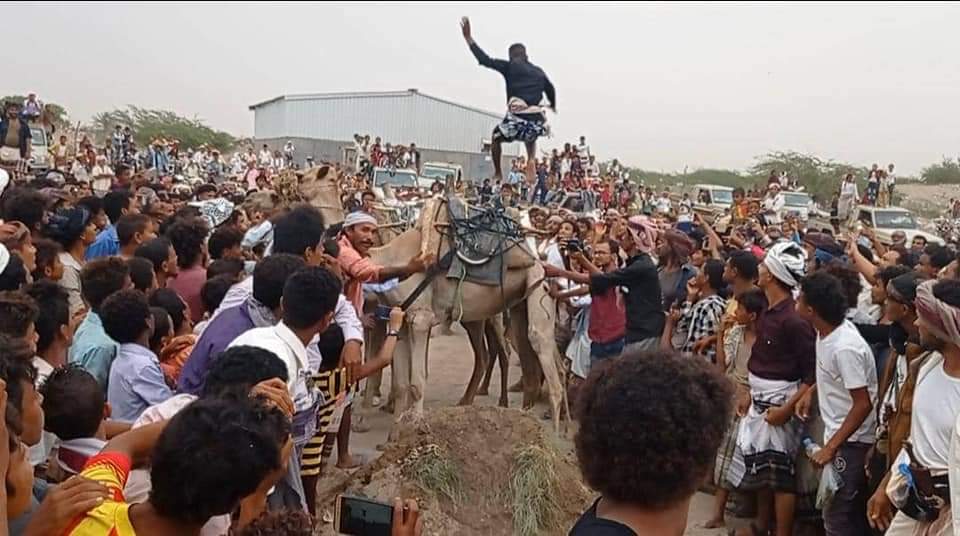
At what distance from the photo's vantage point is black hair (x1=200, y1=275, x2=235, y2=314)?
5117 mm

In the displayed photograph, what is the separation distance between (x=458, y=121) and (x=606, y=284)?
30.9 m

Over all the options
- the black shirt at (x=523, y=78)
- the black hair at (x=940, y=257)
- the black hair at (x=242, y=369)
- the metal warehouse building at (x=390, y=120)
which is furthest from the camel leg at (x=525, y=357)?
the metal warehouse building at (x=390, y=120)

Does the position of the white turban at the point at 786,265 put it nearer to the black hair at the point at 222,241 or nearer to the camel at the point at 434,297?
the camel at the point at 434,297

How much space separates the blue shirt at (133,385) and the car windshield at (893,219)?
49.9 feet

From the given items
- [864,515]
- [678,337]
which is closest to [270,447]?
[864,515]

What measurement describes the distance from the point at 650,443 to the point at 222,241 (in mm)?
4907

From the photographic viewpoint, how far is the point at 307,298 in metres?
3.34

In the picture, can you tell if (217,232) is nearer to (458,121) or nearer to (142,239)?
(142,239)

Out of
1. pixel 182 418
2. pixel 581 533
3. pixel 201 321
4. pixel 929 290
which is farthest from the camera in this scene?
pixel 201 321

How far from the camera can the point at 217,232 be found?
6.43 meters

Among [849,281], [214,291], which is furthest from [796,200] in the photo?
[214,291]

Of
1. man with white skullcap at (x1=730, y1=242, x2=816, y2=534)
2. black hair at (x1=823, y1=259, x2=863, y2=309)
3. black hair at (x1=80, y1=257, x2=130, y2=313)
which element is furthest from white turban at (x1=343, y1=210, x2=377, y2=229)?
black hair at (x1=823, y1=259, x2=863, y2=309)

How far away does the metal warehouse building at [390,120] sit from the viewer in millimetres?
36812

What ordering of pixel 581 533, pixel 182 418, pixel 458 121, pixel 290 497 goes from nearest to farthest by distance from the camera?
pixel 581 533 < pixel 182 418 < pixel 290 497 < pixel 458 121
